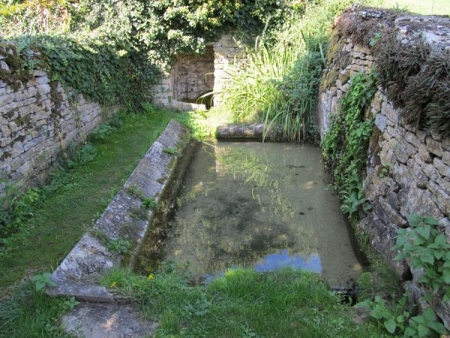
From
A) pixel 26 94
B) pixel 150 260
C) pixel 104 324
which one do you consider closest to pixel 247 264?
pixel 150 260

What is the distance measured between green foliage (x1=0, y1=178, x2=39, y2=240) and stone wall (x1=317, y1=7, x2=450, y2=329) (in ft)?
12.4

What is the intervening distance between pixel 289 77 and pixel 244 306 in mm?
6190

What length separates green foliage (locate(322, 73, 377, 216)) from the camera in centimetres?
433

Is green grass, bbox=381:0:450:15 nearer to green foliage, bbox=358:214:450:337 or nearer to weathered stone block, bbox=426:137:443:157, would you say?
weathered stone block, bbox=426:137:443:157

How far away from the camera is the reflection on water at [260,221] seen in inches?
153

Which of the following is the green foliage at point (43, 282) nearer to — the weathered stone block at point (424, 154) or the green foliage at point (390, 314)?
the green foliage at point (390, 314)

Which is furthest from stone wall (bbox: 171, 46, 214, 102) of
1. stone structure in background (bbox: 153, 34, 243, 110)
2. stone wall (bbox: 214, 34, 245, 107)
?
stone wall (bbox: 214, 34, 245, 107)

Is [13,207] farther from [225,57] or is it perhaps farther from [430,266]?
[225,57]

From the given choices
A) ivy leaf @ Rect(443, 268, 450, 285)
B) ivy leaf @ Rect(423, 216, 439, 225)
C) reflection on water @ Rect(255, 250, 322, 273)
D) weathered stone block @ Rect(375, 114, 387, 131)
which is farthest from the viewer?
weathered stone block @ Rect(375, 114, 387, 131)

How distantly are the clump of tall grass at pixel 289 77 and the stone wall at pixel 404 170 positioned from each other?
2.90 m

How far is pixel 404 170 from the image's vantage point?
11.0ft

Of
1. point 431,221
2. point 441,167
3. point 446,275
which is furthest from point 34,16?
point 446,275

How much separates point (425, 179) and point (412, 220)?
0.49m

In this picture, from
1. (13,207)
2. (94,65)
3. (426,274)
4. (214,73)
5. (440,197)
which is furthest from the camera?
→ (214,73)
